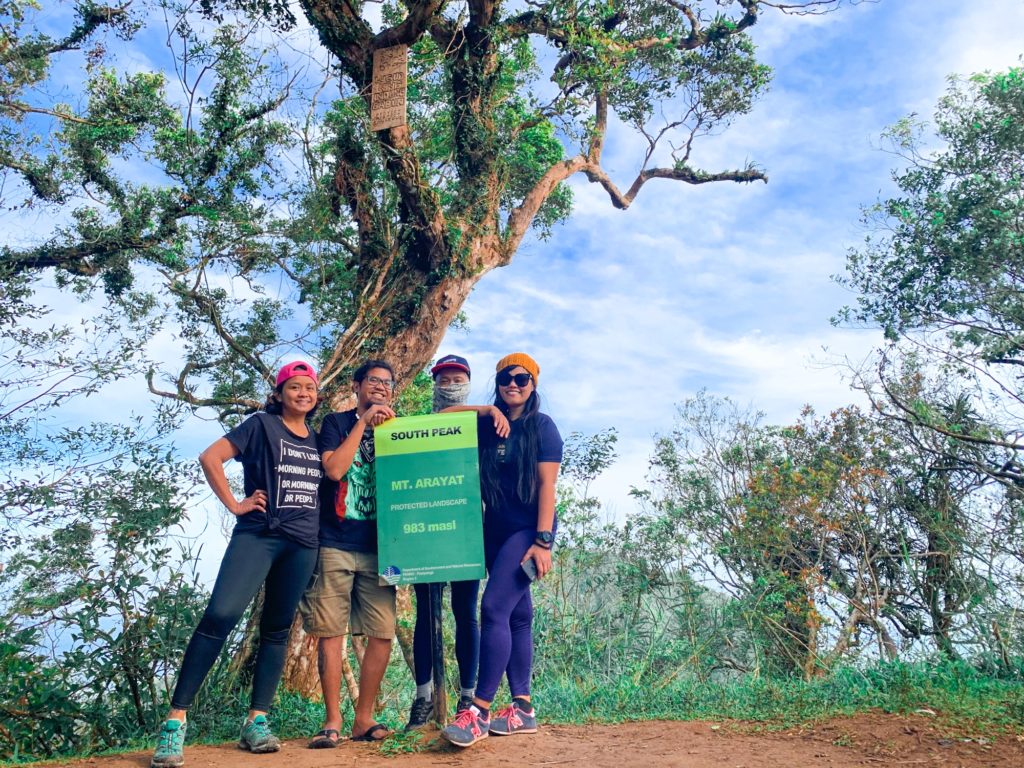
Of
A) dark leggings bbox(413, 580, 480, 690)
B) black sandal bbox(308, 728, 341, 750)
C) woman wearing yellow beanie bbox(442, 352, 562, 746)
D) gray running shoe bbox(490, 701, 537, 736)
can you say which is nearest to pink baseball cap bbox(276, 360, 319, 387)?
woman wearing yellow beanie bbox(442, 352, 562, 746)

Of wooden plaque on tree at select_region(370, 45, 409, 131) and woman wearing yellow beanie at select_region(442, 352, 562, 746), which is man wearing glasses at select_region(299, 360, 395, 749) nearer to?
woman wearing yellow beanie at select_region(442, 352, 562, 746)

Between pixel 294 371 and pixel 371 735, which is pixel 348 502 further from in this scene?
pixel 371 735

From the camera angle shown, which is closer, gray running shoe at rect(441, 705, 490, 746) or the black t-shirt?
gray running shoe at rect(441, 705, 490, 746)

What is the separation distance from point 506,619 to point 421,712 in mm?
801

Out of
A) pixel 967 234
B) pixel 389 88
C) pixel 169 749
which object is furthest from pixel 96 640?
pixel 967 234

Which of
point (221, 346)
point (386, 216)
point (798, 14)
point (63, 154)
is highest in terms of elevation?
point (798, 14)

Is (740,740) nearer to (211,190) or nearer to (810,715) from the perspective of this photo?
(810,715)

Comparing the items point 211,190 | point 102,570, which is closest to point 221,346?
point 211,190

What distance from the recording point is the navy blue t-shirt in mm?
4113

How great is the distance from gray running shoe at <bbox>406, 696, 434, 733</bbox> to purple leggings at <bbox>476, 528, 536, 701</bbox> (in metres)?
0.44

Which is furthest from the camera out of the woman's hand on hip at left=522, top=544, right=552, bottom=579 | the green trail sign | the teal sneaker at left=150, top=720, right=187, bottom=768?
the green trail sign

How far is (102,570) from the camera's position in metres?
5.02

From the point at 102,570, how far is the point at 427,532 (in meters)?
2.42

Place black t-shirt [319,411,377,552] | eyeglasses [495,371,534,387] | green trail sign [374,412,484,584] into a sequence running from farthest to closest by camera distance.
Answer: eyeglasses [495,371,534,387] → black t-shirt [319,411,377,552] → green trail sign [374,412,484,584]
